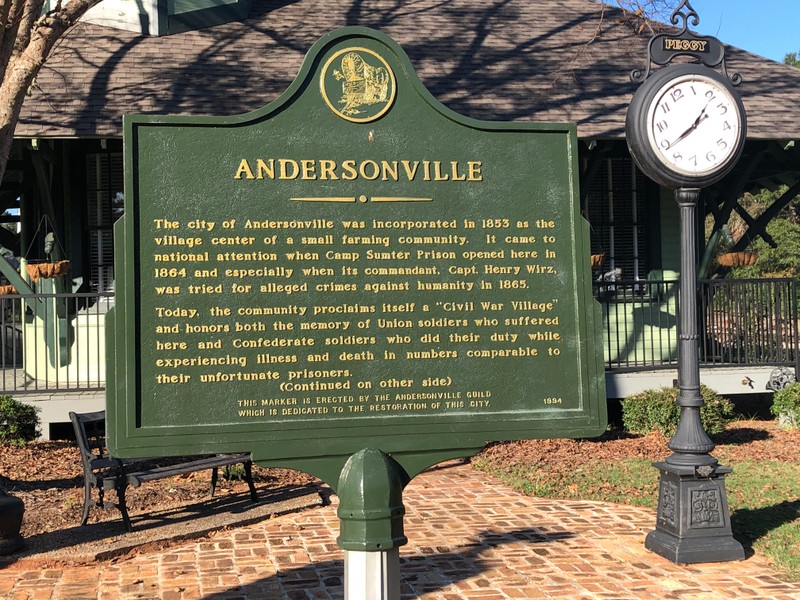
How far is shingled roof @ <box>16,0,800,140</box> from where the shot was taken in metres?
12.2

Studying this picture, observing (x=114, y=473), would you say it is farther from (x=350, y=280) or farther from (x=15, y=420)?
(x=350, y=280)

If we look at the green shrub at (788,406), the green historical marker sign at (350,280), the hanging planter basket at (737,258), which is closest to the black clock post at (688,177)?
the green historical marker sign at (350,280)

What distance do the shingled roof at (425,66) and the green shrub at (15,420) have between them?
335 cm

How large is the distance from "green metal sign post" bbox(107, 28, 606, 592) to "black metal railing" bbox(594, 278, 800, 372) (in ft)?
27.2

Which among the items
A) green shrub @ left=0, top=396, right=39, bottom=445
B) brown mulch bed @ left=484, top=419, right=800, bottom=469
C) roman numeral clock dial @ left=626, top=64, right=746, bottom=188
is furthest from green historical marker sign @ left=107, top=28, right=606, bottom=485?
green shrub @ left=0, top=396, right=39, bottom=445

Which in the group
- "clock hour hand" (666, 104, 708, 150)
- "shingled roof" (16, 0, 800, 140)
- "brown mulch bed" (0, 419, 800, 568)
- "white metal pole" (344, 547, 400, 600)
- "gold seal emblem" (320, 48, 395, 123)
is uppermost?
"shingled roof" (16, 0, 800, 140)

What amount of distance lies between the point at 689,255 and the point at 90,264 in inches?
359

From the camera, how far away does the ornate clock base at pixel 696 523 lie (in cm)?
665

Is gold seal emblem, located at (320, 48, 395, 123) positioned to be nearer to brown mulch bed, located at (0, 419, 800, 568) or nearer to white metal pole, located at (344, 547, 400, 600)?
white metal pole, located at (344, 547, 400, 600)

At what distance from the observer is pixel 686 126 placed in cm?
678

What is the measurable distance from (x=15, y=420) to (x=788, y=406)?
10.1m

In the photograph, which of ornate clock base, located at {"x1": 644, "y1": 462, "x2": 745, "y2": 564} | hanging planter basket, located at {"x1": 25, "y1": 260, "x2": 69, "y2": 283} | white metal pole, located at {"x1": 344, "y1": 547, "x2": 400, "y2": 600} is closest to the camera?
white metal pole, located at {"x1": 344, "y1": 547, "x2": 400, "y2": 600}

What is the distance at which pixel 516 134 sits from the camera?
4102 millimetres

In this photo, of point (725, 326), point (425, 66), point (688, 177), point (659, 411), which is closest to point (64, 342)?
point (425, 66)
